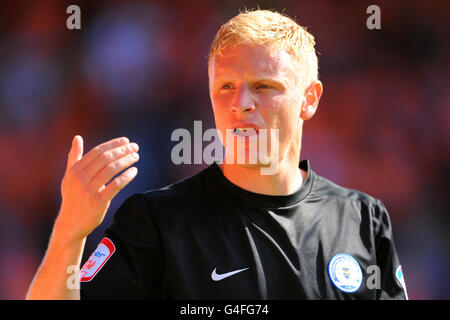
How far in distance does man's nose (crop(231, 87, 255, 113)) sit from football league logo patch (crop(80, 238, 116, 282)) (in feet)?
2.05

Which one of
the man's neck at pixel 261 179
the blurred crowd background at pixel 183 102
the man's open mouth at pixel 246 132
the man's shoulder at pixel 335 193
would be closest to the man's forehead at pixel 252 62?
the man's open mouth at pixel 246 132

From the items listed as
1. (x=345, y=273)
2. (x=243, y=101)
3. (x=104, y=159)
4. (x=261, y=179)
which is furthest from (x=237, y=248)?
(x=104, y=159)

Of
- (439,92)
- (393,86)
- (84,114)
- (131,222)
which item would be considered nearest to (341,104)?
(393,86)

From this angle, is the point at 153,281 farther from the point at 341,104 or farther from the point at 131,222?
the point at 341,104

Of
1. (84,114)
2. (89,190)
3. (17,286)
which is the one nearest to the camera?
(89,190)

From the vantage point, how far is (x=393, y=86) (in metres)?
4.96

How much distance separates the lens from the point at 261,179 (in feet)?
6.67

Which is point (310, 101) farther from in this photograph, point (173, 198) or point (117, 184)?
point (117, 184)

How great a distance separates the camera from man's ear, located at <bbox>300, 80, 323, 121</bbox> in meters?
2.16

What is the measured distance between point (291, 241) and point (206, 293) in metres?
0.37

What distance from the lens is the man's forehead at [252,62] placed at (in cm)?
191

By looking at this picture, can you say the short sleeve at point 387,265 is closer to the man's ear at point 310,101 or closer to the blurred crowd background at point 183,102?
the man's ear at point 310,101

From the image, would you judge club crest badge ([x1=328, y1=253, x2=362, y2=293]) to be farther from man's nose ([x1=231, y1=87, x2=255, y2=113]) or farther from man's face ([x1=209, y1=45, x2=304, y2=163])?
man's nose ([x1=231, y1=87, x2=255, y2=113])

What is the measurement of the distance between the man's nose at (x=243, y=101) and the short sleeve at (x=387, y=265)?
0.71 metres
